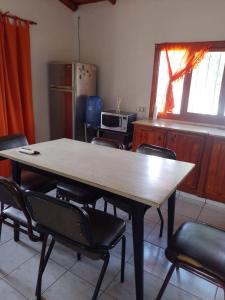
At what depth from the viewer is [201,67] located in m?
3.12

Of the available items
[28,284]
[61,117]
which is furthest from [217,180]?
[61,117]

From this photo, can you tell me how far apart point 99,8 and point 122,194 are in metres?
3.53

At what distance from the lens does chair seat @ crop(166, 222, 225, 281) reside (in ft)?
3.87

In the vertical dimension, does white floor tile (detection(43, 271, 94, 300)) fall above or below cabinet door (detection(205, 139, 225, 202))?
below

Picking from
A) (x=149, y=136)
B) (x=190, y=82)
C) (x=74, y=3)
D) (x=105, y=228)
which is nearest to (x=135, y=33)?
(x=190, y=82)

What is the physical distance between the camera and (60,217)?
1.19m

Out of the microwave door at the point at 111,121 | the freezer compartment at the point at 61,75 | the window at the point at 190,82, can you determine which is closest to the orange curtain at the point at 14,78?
the freezer compartment at the point at 61,75

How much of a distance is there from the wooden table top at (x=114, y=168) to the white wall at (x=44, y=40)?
6.10 ft

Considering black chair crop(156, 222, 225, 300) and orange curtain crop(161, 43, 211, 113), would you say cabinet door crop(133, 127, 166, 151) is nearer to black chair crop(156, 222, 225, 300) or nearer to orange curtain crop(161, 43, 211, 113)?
orange curtain crop(161, 43, 211, 113)

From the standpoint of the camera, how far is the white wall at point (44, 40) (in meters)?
3.35

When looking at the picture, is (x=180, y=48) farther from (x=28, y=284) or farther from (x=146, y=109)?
(x=28, y=284)

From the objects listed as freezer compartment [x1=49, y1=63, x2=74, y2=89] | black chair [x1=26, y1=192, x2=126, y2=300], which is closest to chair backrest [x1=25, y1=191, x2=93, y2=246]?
black chair [x1=26, y1=192, x2=126, y2=300]

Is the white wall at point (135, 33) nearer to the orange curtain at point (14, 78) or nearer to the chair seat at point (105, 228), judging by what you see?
the orange curtain at point (14, 78)

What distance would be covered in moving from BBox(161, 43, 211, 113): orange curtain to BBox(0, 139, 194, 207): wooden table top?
177 centimetres
